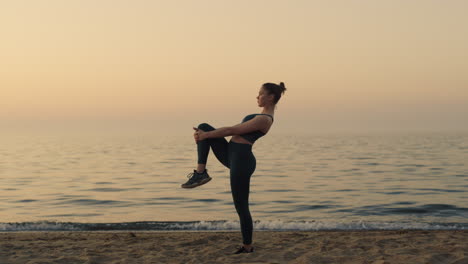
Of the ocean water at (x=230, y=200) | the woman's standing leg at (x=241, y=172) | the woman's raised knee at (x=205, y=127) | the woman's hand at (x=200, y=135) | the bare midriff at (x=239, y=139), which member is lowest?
the ocean water at (x=230, y=200)

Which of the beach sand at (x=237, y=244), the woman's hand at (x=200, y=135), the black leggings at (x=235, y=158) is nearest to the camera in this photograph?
the woman's hand at (x=200, y=135)

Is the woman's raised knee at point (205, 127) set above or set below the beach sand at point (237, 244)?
above

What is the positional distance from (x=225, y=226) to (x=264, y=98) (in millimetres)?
5861

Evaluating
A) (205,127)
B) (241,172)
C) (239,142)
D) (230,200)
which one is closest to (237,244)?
(241,172)

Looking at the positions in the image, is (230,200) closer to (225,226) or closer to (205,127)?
(225,226)

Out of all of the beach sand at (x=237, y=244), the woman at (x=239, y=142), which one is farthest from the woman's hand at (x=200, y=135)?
the beach sand at (x=237, y=244)

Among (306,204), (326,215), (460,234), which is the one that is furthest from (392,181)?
(460,234)

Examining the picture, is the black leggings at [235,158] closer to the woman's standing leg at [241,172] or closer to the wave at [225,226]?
the woman's standing leg at [241,172]

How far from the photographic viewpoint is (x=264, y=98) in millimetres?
6855

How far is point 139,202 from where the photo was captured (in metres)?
17.3

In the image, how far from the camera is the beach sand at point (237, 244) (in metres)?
7.47

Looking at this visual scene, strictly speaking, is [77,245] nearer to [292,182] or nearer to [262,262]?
[262,262]

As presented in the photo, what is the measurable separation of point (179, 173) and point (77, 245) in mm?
18917

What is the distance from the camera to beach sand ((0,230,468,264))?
7473 millimetres
